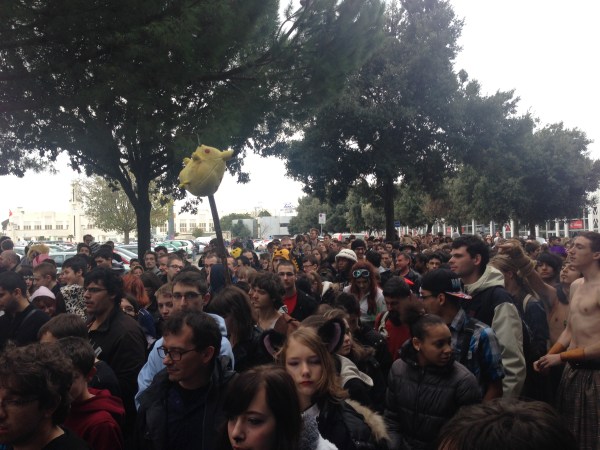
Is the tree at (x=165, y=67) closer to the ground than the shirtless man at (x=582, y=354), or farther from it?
farther from it

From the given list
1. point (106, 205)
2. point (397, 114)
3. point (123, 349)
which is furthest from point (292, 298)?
point (106, 205)

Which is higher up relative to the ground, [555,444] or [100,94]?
[100,94]

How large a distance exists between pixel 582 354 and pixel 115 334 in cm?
331

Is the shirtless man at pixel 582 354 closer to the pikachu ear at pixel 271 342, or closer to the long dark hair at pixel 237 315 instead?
the pikachu ear at pixel 271 342

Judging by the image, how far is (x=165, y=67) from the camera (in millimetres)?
9250

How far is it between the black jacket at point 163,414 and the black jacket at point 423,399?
1007 millimetres

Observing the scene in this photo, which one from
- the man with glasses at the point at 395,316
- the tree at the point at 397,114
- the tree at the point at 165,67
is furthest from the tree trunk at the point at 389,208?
the man with glasses at the point at 395,316

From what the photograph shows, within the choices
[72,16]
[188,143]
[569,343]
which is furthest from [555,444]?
[188,143]

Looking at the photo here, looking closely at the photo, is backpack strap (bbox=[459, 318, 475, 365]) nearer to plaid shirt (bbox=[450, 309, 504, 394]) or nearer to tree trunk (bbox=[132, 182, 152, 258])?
plaid shirt (bbox=[450, 309, 504, 394])

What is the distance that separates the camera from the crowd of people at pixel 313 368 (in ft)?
6.61

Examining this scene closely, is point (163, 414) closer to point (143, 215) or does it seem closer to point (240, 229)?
point (143, 215)

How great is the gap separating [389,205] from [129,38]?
61.2ft

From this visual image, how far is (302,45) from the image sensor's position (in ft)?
39.6

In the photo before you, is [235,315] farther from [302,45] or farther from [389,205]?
[389,205]
